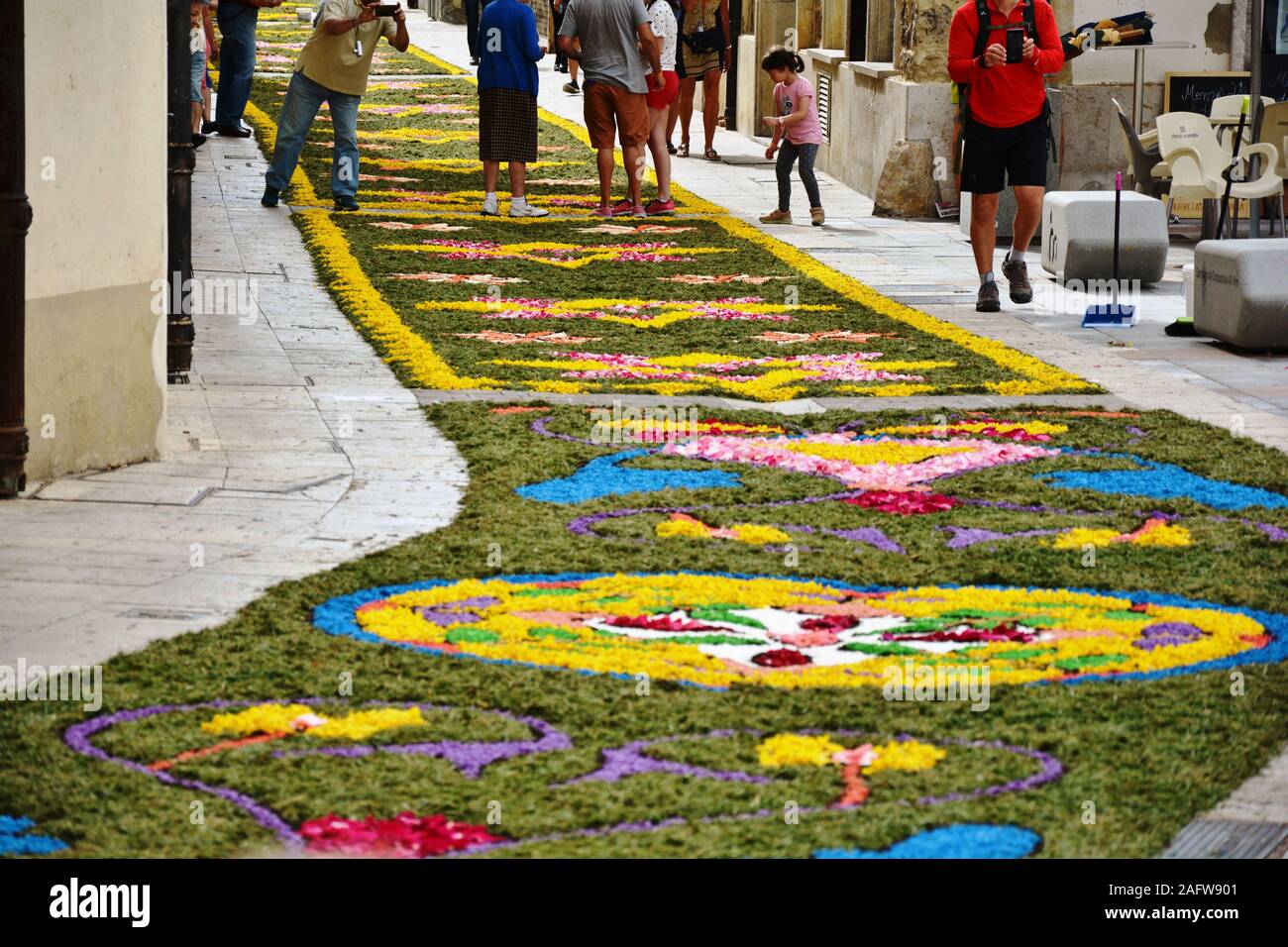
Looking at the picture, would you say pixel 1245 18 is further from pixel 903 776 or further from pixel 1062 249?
pixel 903 776

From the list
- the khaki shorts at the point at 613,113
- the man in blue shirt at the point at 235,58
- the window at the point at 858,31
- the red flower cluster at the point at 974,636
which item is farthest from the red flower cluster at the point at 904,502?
the window at the point at 858,31

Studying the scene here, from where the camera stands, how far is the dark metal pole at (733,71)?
928 inches

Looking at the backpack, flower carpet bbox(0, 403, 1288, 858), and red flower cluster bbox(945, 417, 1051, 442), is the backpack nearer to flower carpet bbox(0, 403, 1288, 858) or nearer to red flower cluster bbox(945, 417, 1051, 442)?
red flower cluster bbox(945, 417, 1051, 442)

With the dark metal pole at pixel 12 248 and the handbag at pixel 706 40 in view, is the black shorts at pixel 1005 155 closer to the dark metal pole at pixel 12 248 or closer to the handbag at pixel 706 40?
the dark metal pole at pixel 12 248

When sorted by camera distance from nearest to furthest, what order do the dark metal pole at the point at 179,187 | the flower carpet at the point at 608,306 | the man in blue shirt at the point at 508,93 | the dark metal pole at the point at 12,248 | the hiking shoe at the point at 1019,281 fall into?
1. the dark metal pole at the point at 12,248
2. the dark metal pole at the point at 179,187
3. the flower carpet at the point at 608,306
4. the hiking shoe at the point at 1019,281
5. the man in blue shirt at the point at 508,93

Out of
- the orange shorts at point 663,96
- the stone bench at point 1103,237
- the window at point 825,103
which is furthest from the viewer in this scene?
the window at point 825,103

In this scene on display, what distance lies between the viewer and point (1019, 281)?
11.6m

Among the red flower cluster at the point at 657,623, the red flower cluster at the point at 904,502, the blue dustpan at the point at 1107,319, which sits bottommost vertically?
the red flower cluster at the point at 657,623

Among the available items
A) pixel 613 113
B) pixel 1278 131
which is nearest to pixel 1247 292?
pixel 1278 131

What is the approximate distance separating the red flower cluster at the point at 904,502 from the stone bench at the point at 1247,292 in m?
3.58

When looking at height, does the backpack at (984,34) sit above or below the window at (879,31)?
below

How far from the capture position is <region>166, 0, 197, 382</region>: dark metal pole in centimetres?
879

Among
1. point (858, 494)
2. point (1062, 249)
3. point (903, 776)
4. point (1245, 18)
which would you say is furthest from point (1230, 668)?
point (1245, 18)

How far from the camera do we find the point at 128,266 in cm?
734
